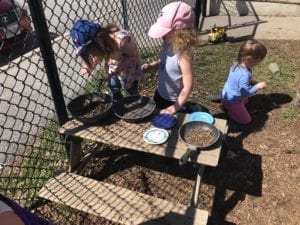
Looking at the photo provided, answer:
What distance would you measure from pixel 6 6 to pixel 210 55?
3.25 meters

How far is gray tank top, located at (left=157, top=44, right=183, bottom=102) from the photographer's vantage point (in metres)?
→ 3.54

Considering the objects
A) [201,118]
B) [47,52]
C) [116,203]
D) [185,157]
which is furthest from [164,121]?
[47,52]

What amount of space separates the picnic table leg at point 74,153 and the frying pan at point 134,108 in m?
0.43

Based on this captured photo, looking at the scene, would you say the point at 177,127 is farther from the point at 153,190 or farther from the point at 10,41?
the point at 10,41

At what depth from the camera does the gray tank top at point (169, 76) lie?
3.54 metres

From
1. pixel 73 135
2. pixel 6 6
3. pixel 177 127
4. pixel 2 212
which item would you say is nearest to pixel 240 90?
pixel 177 127

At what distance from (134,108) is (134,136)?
0.36 meters

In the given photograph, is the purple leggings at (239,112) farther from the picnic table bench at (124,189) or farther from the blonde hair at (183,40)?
the blonde hair at (183,40)

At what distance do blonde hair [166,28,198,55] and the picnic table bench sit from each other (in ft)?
1.80

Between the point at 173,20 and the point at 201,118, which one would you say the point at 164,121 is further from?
the point at 173,20

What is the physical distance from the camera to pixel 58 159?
3779 millimetres

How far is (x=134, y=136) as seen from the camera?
3201 millimetres

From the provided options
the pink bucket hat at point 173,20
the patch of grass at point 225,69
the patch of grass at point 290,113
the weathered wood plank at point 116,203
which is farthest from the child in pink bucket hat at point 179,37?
the patch of grass at point 290,113

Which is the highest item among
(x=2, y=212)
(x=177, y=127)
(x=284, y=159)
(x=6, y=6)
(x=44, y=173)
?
(x=2, y=212)
